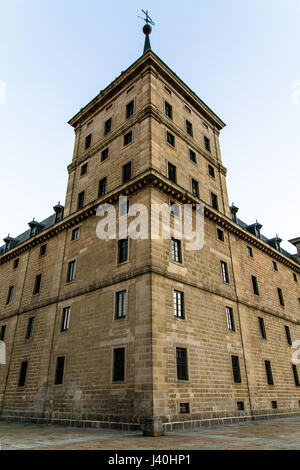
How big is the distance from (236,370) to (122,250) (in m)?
10.6

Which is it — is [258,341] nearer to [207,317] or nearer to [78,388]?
[207,317]

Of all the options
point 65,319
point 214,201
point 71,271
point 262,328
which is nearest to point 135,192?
point 71,271

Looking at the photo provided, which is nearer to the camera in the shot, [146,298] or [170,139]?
[146,298]

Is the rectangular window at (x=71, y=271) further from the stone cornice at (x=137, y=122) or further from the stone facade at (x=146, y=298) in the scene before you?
the stone cornice at (x=137, y=122)

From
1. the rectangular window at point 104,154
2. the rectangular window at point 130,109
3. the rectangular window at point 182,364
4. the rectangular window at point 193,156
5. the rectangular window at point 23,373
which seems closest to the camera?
the rectangular window at point 182,364

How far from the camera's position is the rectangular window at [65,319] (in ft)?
68.8

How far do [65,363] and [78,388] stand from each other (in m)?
2.10

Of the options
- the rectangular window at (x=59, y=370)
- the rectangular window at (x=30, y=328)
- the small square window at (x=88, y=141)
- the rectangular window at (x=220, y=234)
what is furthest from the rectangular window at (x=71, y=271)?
the small square window at (x=88, y=141)

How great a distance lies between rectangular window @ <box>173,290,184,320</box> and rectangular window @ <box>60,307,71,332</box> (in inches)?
305

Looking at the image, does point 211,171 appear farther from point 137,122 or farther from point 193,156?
point 137,122

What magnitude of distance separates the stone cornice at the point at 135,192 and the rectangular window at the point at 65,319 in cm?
666

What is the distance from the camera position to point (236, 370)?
2016 cm

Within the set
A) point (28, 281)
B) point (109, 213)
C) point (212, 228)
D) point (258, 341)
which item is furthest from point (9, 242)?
point (258, 341)

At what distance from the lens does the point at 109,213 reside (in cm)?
2145
